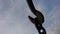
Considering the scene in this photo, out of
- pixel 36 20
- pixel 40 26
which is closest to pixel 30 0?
pixel 36 20

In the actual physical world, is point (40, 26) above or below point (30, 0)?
below

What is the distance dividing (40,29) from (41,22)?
470 millimetres

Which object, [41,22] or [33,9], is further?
[41,22]

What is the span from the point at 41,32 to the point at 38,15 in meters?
0.87

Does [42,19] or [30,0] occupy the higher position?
[30,0]

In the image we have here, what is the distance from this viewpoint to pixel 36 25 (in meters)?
5.11

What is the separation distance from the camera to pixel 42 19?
5215mm

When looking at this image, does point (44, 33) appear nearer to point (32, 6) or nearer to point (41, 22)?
point (41, 22)

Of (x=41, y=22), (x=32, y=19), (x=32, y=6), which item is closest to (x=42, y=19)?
(x=41, y=22)

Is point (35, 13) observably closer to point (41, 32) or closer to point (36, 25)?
point (36, 25)

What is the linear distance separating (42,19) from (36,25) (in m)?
→ 0.46

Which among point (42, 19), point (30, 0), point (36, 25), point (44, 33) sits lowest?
point (44, 33)

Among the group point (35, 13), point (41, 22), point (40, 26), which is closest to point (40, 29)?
point (40, 26)

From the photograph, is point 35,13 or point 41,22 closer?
point 35,13
